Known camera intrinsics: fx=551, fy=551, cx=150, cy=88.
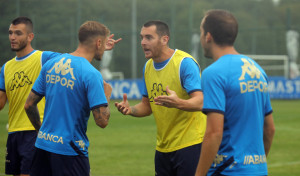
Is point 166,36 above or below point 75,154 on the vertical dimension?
above

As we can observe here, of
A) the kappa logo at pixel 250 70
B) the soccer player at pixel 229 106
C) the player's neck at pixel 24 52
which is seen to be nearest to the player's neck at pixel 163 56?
the player's neck at pixel 24 52

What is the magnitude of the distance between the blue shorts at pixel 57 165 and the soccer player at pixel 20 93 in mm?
1564

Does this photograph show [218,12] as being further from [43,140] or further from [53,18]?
[53,18]

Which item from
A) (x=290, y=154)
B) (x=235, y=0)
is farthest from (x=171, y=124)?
(x=235, y=0)

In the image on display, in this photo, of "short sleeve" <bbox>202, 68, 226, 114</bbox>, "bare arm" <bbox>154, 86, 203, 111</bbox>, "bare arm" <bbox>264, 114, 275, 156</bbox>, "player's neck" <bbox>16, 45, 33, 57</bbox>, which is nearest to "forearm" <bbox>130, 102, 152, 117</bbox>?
Result: "bare arm" <bbox>154, 86, 203, 111</bbox>

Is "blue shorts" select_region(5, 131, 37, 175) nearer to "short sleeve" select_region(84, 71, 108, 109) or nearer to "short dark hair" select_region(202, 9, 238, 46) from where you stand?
"short sleeve" select_region(84, 71, 108, 109)

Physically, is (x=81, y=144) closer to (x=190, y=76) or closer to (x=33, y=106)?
(x=33, y=106)

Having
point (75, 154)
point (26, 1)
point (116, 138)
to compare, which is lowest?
point (116, 138)

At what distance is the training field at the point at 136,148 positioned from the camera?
1094 centimetres

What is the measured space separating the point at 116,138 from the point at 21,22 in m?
9.07

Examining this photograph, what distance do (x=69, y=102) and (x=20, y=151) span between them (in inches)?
81.9

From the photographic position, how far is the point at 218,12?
451cm

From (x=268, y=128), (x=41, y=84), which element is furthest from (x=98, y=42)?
(x=268, y=128)

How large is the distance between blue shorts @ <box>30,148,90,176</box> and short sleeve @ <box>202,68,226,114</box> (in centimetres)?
194
